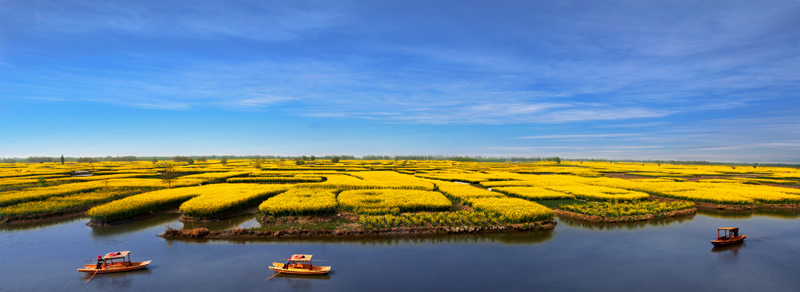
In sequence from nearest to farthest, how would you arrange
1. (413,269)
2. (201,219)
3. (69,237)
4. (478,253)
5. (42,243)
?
(413,269), (478,253), (42,243), (69,237), (201,219)

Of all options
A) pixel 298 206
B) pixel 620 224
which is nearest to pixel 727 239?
pixel 620 224

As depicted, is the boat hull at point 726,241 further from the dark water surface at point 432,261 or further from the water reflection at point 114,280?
the water reflection at point 114,280

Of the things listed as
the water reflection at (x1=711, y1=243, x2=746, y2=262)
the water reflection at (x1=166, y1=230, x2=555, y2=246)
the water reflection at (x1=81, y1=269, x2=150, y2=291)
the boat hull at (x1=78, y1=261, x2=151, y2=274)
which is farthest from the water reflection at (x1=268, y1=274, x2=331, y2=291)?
the water reflection at (x1=711, y1=243, x2=746, y2=262)

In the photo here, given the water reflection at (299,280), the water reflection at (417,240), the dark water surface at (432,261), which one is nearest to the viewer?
the water reflection at (299,280)

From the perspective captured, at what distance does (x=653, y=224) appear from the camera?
103 ft

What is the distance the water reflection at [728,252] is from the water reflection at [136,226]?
141ft

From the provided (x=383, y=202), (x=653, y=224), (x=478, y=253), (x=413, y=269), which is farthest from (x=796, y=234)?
(x=383, y=202)

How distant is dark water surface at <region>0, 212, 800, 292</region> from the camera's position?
1752 centimetres

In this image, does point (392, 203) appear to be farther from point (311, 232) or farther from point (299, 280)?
point (299, 280)

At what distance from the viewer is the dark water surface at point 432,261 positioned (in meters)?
17.5

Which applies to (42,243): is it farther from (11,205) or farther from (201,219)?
(11,205)

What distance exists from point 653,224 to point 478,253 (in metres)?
21.0

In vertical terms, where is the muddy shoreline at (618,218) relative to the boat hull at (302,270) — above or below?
above

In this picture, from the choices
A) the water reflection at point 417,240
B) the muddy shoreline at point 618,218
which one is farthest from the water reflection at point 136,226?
the muddy shoreline at point 618,218
